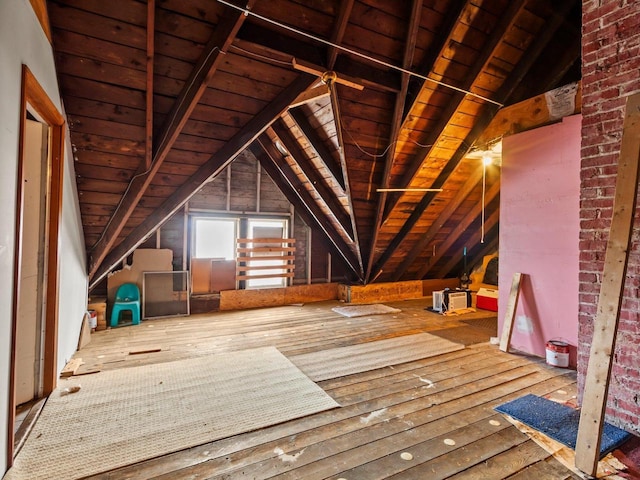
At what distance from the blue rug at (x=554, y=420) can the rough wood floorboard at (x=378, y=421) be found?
0.12 meters

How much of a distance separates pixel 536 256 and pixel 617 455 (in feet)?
5.90

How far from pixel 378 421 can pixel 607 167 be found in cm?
213

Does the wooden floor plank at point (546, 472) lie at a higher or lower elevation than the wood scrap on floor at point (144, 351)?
lower

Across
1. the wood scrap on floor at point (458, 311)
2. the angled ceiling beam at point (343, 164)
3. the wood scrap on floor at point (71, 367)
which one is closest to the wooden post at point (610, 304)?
the angled ceiling beam at point (343, 164)

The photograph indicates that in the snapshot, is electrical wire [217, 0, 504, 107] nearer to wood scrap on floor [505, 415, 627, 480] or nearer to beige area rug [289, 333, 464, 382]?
beige area rug [289, 333, 464, 382]

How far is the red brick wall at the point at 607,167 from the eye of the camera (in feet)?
6.26

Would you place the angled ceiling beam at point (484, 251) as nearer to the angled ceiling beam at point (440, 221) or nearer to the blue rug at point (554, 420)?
the angled ceiling beam at point (440, 221)

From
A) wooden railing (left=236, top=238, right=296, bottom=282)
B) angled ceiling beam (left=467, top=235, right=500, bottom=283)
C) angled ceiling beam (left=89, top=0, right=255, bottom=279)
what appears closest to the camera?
angled ceiling beam (left=89, top=0, right=255, bottom=279)

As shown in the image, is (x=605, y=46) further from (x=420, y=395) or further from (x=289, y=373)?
(x=289, y=373)

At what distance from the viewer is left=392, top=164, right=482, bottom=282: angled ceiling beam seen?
14.9 feet

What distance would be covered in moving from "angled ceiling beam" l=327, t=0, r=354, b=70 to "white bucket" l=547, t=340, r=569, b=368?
3.17 meters

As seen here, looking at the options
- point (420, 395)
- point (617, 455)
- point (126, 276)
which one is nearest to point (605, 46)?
point (617, 455)

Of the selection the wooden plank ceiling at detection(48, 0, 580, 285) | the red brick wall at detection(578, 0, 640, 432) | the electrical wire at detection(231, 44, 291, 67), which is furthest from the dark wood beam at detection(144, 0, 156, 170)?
the red brick wall at detection(578, 0, 640, 432)

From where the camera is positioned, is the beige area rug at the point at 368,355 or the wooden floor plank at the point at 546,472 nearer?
the wooden floor plank at the point at 546,472
